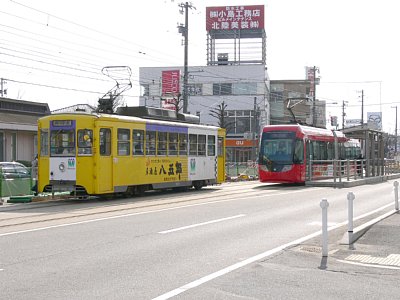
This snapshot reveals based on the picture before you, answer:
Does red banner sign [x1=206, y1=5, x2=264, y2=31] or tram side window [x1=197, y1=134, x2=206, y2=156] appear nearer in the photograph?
tram side window [x1=197, y1=134, x2=206, y2=156]

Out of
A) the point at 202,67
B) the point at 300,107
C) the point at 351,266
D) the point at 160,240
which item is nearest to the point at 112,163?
the point at 160,240

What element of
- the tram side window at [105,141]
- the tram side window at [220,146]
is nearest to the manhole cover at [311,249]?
the tram side window at [105,141]

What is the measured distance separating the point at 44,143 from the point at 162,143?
15.8 ft

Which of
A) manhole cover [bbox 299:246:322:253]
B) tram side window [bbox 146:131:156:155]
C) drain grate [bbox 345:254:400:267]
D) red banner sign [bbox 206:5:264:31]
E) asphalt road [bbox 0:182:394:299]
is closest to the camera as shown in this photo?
asphalt road [bbox 0:182:394:299]

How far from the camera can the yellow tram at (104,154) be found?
1898 cm

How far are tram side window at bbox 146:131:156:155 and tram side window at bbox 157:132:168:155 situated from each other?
0.37 metres

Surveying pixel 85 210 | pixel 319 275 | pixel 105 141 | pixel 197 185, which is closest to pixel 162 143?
pixel 105 141

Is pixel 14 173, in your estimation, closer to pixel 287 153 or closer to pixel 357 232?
pixel 287 153

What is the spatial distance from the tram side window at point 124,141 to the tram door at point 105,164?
51 cm

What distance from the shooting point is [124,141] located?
66.2 ft

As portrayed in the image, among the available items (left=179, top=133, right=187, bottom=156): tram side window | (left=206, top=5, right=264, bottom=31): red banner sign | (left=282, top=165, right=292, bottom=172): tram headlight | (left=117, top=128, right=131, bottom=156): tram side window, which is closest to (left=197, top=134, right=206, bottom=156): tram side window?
(left=179, top=133, right=187, bottom=156): tram side window

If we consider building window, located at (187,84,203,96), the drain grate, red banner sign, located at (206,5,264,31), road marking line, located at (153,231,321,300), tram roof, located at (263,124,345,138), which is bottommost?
the drain grate

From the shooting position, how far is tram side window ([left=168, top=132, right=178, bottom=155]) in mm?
23031

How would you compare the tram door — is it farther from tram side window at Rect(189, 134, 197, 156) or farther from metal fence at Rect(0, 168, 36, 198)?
tram side window at Rect(189, 134, 197, 156)
